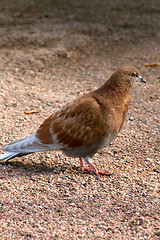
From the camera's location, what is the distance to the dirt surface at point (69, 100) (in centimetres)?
323

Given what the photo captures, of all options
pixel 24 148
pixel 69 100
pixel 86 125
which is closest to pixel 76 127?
pixel 86 125

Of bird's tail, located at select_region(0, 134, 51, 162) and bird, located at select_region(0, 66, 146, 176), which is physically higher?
bird, located at select_region(0, 66, 146, 176)

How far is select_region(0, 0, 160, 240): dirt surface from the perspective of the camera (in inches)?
127

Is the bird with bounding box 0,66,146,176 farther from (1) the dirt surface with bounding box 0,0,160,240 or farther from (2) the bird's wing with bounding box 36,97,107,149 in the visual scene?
(1) the dirt surface with bounding box 0,0,160,240

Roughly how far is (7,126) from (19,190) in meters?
1.57

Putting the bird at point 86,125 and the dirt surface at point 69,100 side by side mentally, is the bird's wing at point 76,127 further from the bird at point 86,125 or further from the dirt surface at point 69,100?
the dirt surface at point 69,100

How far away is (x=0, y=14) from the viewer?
9453mm

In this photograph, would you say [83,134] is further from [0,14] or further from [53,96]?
[0,14]

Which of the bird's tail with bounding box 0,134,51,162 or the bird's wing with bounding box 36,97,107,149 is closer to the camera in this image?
the bird's wing with bounding box 36,97,107,149

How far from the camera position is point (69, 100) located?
5863 millimetres

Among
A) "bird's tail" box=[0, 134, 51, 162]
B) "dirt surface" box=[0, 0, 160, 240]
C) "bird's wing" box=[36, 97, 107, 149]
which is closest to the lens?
"dirt surface" box=[0, 0, 160, 240]

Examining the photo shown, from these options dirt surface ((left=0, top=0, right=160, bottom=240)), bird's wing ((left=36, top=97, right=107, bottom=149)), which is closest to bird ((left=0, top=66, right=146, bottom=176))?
bird's wing ((left=36, top=97, right=107, bottom=149))

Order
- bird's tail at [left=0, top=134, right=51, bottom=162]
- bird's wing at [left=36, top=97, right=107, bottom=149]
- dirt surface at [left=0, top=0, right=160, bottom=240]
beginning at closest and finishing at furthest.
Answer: dirt surface at [left=0, top=0, right=160, bottom=240] → bird's wing at [left=36, top=97, right=107, bottom=149] → bird's tail at [left=0, top=134, right=51, bottom=162]

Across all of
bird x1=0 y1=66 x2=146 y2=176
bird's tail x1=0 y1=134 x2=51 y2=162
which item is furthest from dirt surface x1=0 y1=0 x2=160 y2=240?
bird x1=0 y1=66 x2=146 y2=176
